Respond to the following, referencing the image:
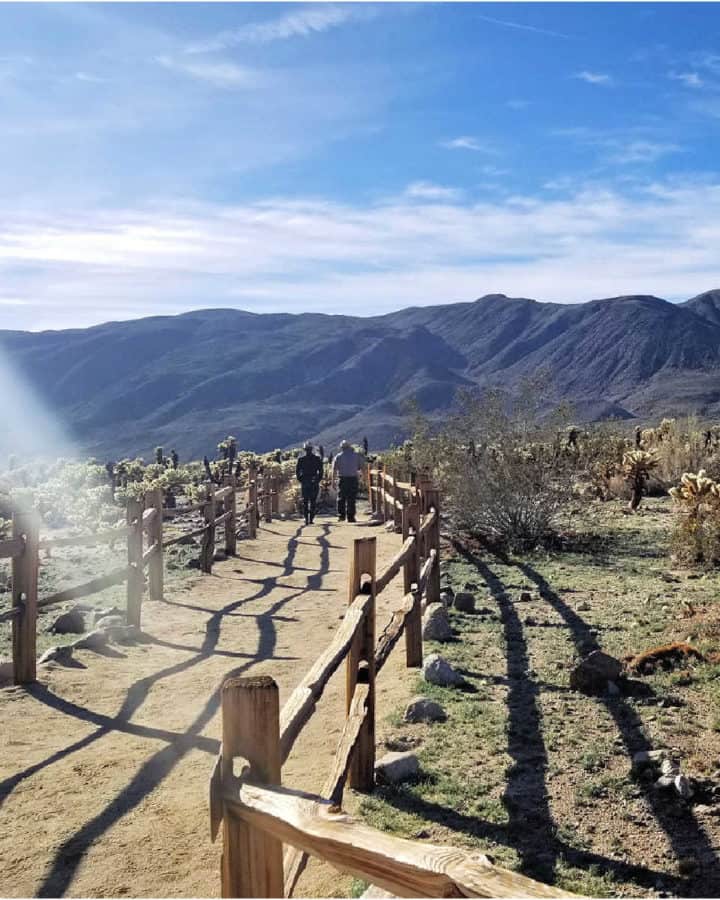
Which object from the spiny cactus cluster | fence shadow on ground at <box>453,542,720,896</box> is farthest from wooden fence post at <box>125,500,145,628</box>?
the spiny cactus cluster

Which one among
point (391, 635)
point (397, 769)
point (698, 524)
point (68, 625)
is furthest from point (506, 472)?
point (397, 769)

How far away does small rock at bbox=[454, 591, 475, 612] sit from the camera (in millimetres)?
Result: 9484

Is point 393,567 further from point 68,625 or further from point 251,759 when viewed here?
point 68,625

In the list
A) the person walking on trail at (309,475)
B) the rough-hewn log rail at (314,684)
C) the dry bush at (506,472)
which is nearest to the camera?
the rough-hewn log rail at (314,684)

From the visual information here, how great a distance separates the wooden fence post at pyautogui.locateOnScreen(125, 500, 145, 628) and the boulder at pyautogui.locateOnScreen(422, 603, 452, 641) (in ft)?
9.77

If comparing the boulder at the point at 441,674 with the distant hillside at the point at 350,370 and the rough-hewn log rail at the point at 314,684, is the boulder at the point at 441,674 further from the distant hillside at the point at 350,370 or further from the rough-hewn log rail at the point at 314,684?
the distant hillside at the point at 350,370

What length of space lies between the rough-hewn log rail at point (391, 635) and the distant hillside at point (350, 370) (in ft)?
308

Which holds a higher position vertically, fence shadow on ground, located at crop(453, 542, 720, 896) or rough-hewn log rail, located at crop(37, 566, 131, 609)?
rough-hewn log rail, located at crop(37, 566, 131, 609)

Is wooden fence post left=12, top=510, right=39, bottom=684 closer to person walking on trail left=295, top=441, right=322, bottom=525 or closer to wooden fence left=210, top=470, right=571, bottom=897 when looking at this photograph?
wooden fence left=210, top=470, right=571, bottom=897

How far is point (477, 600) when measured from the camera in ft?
33.2

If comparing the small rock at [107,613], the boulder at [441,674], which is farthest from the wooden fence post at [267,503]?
the boulder at [441,674]

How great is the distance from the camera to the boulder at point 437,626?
843 centimetres

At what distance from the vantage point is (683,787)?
15.3 ft

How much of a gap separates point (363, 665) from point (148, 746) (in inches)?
67.8
